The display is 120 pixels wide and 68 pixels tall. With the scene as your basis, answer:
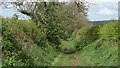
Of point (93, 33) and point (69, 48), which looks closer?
point (93, 33)

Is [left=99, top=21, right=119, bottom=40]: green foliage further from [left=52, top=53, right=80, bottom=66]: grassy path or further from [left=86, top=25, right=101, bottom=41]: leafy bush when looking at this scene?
[left=86, top=25, right=101, bottom=41]: leafy bush

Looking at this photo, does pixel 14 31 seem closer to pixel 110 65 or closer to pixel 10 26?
pixel 10 26

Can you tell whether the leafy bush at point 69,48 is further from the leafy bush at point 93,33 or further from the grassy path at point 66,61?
the grassy path at point 66,61

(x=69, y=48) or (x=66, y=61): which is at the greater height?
(x=66, y=61)

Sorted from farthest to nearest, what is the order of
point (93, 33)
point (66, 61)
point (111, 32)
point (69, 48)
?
point (69, 48) < point (93, 33) < point (66, 61) < point (111, 32)

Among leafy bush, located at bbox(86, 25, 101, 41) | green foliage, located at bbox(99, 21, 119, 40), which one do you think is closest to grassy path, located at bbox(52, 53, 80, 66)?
green foliage, located at bbox(99, 21, 119, 40)

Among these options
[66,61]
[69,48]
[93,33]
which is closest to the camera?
[66,61]

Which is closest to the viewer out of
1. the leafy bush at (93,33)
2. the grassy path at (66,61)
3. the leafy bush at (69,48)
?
the grassy path at (66,61)

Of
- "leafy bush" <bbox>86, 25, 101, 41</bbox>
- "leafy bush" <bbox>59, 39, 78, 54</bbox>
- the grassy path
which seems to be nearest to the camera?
the grassy path

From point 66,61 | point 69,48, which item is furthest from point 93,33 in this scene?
point 66,61

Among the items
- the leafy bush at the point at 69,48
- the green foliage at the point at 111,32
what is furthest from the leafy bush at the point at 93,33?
the green foliage at the point at 111,32

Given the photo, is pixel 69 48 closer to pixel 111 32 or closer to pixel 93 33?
pixel 93 33

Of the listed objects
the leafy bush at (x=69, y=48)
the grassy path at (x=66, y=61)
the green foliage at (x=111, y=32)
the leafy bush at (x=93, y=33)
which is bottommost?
the leafy bush at (x=69, y=48)

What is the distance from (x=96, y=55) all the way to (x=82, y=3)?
10.6 m
